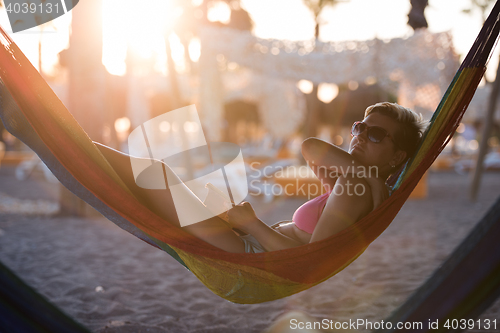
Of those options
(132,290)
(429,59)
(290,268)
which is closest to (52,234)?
(132,290)

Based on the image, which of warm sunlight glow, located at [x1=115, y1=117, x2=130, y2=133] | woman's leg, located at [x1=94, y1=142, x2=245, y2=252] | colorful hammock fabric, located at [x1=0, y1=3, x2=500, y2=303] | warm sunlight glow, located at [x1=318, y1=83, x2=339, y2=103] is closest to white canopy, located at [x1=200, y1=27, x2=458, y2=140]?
warm sunlight glow, located at [x1=318, y1=83, x2=339, y2=103]

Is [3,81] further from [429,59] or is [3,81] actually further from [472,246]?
[429,59]

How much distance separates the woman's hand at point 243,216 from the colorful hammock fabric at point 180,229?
12 centimetres

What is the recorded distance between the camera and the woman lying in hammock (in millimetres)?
1134

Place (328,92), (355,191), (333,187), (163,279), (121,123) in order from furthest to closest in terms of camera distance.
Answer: (121,123)
(328,92)
(163,279)
(333,187)
(355,191)

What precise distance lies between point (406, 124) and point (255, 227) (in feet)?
1.99

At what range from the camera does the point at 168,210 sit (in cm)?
126

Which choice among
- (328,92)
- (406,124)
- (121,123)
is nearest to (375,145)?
(406,124)

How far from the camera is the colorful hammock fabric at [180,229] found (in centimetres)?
113

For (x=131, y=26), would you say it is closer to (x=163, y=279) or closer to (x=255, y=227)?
(x=163, y=279)

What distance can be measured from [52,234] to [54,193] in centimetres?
299

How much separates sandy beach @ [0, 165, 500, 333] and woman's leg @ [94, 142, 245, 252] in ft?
2.13

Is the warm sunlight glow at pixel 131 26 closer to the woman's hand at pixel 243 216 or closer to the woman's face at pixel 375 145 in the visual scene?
the woman's hand at pixel 243 216

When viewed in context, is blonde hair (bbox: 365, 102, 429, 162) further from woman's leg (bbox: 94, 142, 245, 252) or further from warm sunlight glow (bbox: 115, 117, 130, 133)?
warm sunlight glow (bbox: 115, 117, 130, 133)
